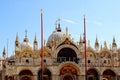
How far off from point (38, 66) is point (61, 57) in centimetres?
445

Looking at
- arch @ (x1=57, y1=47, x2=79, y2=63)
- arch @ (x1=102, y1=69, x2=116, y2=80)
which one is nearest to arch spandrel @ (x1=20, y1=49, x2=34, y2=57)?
arch @ (x1=57, y1=47, x2=79, y2=63)

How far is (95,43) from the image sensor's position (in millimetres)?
58156

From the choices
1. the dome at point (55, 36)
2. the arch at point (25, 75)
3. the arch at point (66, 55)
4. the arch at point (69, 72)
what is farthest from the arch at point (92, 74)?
the arch at point (25, 75)

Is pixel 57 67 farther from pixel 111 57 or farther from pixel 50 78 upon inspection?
pixel 111 57

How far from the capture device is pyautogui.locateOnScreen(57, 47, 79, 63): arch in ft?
172

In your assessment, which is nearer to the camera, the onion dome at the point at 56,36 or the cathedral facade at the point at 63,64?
the cathedral facade at the point at 63,64

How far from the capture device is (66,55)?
5291cm

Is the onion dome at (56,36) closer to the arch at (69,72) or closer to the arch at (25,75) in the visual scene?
the arch at (69,72)

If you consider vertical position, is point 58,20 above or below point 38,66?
above

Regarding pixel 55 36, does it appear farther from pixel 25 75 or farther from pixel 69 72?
pixel 25 75

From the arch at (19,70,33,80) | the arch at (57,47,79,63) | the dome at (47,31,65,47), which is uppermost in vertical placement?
the dome at (47,31,65,47)

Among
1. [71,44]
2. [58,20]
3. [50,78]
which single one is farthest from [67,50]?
[58,20]

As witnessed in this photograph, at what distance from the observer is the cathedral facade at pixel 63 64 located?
50.0 m

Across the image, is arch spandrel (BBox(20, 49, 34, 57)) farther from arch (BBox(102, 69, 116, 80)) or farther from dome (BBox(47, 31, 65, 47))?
arch (BBox(102, 69, 116, 80))
